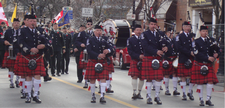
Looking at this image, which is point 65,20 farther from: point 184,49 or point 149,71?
point 149,71

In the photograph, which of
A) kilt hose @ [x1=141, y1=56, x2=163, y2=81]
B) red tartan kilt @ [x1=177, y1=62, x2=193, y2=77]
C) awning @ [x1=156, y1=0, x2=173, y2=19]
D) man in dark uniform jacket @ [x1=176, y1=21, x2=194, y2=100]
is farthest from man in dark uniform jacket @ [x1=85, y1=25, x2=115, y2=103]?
awning @ [x1=156, y1=0, x2=173, y2=19]


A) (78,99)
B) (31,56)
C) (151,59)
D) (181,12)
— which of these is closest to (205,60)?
(151,59)

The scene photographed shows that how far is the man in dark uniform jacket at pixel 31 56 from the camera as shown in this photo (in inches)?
Result: 299

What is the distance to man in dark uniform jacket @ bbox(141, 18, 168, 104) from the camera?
7578 millimetres

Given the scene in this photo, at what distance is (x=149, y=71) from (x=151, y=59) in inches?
11.1

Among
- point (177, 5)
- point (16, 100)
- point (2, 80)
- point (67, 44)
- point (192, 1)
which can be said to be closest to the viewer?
point (16, 100)

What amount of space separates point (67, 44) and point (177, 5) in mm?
13676

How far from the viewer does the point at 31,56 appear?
25.2 feet

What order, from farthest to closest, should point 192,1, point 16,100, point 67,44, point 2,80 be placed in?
point 192,1 < point 67,44 < point 2,80 < point 16,100

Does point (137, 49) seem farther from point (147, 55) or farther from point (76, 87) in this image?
point (76, 87)

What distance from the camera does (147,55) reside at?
25.5 feet

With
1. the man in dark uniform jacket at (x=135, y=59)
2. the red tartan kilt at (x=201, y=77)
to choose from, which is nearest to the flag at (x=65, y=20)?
the man in dark uniform jacket at (x=135, y=59)

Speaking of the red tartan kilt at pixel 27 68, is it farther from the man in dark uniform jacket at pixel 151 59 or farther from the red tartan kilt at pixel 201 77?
the red tartan kilt at pixel 201 77

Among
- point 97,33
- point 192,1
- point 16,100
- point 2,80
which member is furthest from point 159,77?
point 192,1
